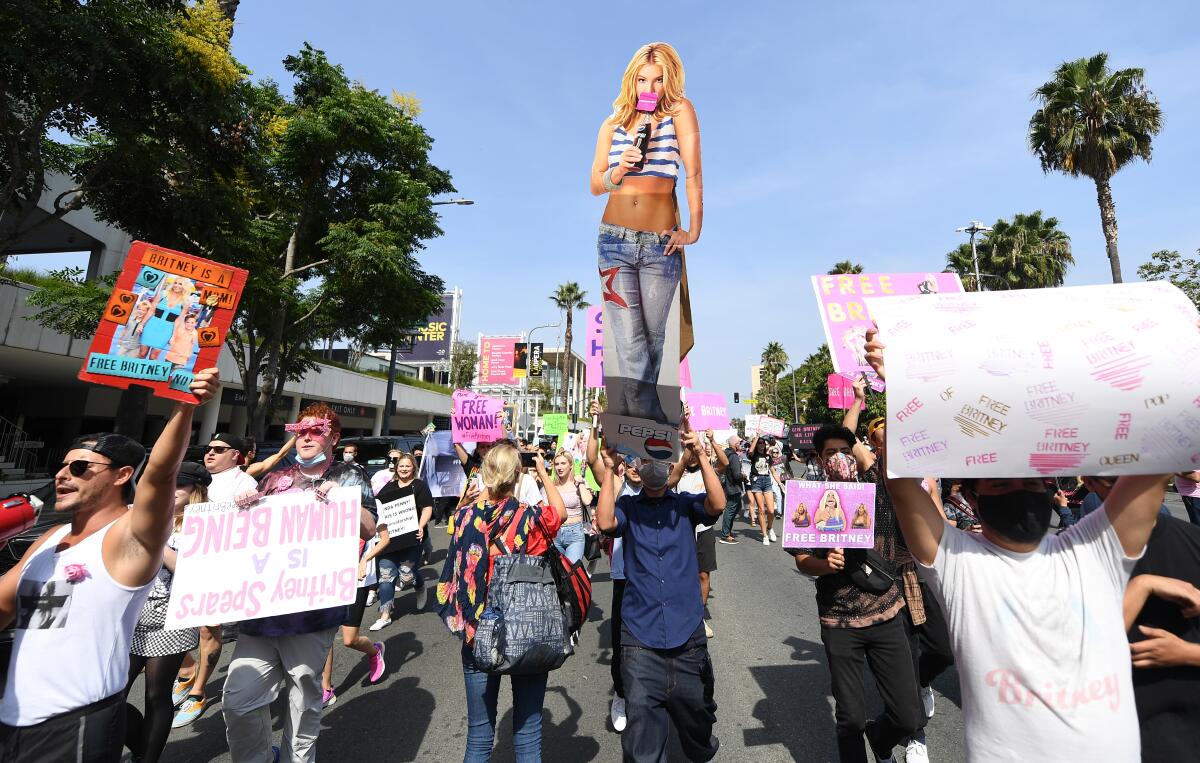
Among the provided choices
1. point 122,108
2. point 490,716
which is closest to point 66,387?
point 122,108

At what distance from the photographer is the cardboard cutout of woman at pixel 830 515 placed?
3.39m

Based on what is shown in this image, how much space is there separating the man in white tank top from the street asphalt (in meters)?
2.00

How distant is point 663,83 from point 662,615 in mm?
2986

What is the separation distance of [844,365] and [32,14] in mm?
10606

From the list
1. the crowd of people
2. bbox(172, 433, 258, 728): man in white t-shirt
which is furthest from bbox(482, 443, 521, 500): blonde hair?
bbox(172, 433, 258, 728): man in white t-shirt

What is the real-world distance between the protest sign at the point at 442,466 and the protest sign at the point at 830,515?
270 inches

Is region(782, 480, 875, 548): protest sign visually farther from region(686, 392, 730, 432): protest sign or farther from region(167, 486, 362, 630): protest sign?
region(686, 392, 730, 432): protest sign

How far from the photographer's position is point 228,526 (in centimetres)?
298

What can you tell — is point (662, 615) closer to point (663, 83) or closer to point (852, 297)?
point (852, 297)

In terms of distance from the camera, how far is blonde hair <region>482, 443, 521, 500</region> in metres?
3.13

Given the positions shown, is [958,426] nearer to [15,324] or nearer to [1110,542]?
[1110,542]

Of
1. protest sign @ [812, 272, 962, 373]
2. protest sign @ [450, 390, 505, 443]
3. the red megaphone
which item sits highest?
protest sign @ [812, 272, 962, 373]

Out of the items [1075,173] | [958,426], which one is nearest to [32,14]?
[958,426]

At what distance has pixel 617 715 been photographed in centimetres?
414
